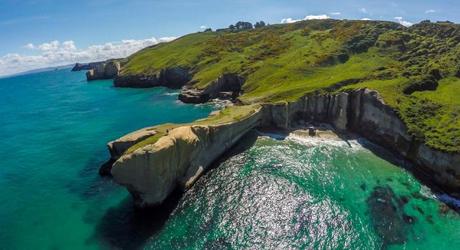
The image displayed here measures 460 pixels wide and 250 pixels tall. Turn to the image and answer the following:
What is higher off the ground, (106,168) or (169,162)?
(169,162)

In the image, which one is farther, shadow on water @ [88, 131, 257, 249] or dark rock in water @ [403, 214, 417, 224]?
dark rock in water @ [403, 214, 417, 224]

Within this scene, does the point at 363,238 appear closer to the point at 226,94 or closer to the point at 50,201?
the point at 50,201

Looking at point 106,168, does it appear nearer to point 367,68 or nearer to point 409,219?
point 409,219

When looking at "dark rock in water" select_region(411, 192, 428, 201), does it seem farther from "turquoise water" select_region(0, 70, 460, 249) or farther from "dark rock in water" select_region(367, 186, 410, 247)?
"dark rock in water" select_region(367, 186, 410, 247)

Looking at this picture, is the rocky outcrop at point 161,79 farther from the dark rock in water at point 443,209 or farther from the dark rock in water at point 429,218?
the dark rock in water at point 429,218

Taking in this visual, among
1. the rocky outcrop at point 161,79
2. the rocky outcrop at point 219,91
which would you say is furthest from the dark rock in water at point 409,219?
the rocky outcrop at point 161,79

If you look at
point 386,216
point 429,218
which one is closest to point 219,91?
point 386,216

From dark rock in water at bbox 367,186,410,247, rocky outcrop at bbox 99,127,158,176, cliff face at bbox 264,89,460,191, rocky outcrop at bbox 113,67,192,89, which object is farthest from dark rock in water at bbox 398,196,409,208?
rocky outcrop at bbox 113,67,192,89
